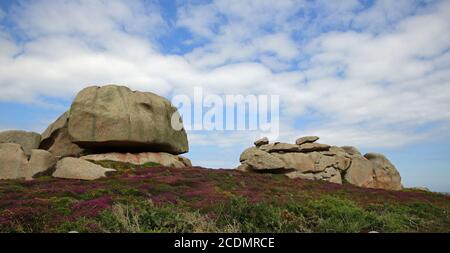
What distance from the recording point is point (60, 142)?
145 feet

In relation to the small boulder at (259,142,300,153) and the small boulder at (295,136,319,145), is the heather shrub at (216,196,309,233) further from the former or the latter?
the small boulder at (295,136,319,145)

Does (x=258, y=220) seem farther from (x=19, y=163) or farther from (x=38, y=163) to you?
(x=19, y=163)

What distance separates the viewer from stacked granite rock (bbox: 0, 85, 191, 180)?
130 ft

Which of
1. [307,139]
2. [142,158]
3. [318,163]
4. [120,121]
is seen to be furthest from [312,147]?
[120,121]

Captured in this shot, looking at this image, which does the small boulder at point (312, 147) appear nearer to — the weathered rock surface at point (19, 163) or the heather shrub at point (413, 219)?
the heather shrub at point (413, 219)

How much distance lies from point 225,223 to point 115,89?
32.8m

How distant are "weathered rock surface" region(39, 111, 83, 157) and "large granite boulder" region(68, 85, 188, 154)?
2.72m

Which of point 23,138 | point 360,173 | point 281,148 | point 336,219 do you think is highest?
point 23,138

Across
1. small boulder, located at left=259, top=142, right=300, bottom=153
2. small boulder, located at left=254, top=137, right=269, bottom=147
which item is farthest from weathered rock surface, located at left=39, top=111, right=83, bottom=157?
small boulder, located at left=259, top=142, right=300, bottom=153

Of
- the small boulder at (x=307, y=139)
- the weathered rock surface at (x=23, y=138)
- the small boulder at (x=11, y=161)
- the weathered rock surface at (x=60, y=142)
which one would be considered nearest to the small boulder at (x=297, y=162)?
the small boulder at (x=307, y=139)

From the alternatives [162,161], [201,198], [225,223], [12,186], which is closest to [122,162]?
[162,161]

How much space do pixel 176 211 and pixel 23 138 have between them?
116ft
